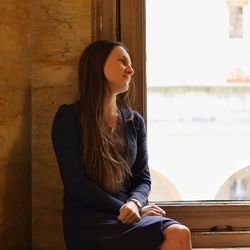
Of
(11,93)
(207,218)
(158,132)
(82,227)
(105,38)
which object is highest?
(105,38)

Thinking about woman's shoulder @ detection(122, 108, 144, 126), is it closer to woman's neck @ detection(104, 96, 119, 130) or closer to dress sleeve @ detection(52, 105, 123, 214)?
woman's neck @ detection(104, 96, 119, 130)

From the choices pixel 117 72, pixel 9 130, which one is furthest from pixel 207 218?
pixel 9 130

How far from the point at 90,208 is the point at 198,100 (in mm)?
866

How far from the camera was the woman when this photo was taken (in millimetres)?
1547

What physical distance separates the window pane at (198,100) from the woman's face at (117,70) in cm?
35

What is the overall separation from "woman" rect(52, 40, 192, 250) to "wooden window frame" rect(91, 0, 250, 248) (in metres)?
0.23

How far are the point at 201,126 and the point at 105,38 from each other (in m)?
0.65

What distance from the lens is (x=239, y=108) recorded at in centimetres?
223

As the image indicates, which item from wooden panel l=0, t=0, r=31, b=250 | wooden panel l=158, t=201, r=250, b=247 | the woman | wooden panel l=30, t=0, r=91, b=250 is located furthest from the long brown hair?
wooden panel l=158, t=201, r=250, b=247

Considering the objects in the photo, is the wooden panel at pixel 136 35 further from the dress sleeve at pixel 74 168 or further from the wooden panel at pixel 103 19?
the dress sleeve at pixel 74 168

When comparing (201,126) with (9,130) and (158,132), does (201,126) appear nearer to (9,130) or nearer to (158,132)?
(158,132)

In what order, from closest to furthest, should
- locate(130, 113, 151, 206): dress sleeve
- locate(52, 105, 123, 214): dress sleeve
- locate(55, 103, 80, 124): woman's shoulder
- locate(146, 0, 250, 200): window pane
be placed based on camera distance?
locate(52, 105, 123, 214): dress sleeve
locate(55, 103, 80, 124): woman's shoulder
locate(130, 113, 151, 206): dress sleeve
locate(146, 0, 250, 200): window pane

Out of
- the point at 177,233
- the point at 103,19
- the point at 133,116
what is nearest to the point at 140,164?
the point at 133,116

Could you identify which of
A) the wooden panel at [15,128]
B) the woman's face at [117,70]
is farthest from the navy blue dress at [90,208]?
the wooden panel at [15,128]
